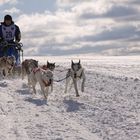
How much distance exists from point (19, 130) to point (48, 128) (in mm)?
470

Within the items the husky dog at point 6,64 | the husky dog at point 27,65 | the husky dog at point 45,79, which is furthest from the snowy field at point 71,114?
the husky dog at point 6,64

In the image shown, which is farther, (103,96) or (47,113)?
(103,96)

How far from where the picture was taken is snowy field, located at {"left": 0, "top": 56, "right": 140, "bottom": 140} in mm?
7543

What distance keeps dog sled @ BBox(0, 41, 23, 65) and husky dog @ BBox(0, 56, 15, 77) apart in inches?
23.1

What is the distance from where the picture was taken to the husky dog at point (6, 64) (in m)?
16.6

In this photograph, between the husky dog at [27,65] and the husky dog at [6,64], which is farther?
the husky dog at [6,64]

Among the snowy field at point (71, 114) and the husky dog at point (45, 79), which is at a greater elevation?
the husky dog at point (45, 79)

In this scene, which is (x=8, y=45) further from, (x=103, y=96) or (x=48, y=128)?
(x=48, y=128)

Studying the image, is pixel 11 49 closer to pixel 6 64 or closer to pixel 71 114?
pixel 6 64

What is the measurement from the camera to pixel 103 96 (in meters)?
11.9

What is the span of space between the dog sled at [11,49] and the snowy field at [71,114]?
11.3 feet

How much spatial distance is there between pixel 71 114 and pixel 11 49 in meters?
8.69

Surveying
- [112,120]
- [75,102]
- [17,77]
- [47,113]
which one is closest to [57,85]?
[17,77]

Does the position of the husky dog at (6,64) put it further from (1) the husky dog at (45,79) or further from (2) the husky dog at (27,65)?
(1) the husky dog at (45,79)
